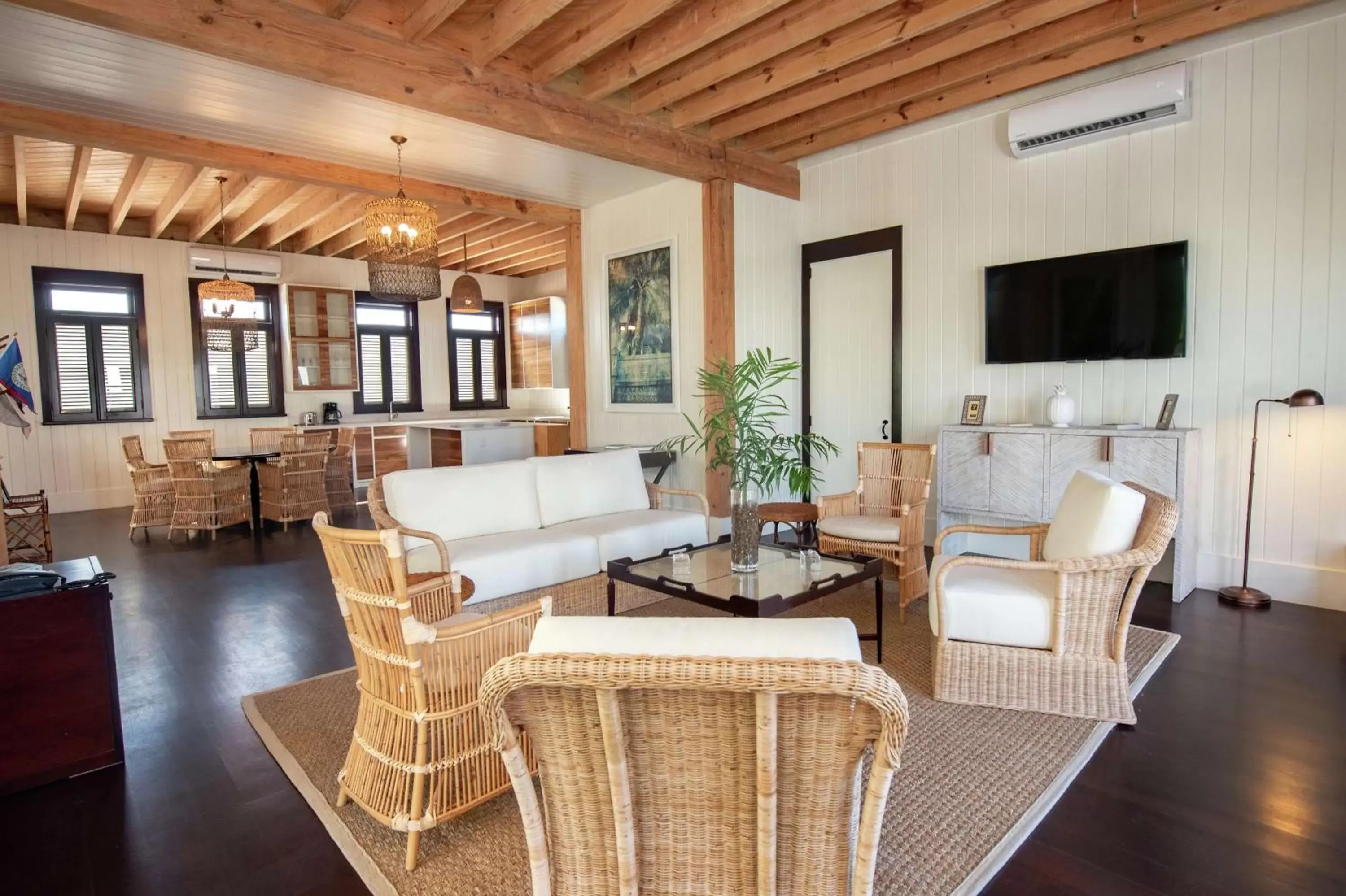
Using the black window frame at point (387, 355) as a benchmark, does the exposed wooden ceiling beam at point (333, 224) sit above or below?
above

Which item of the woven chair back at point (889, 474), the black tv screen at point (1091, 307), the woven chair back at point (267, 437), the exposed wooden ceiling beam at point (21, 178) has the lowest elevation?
the woven chair back at point (889, 474)

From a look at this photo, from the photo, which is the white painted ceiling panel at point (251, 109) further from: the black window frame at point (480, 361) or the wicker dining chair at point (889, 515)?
the black window frame at point (480, 361)

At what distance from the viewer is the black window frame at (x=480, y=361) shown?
10.7 meters

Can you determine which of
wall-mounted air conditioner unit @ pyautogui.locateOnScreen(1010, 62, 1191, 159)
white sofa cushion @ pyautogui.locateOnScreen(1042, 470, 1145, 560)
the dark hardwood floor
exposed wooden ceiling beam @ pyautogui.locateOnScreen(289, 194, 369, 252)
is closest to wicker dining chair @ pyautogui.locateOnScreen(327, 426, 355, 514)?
exposed wooden ceiling beam @ pyautogui.locateOnScreen(289, 194, 369, 252)

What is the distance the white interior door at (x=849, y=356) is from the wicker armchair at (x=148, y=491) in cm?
583

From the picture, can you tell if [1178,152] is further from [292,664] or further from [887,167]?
[292,664]

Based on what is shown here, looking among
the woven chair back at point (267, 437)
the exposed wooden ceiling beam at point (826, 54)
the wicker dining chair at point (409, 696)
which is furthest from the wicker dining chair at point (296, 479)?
the wicker dining chair at point (409, 696)

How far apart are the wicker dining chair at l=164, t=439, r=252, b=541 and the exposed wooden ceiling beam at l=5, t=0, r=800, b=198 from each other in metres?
2.75

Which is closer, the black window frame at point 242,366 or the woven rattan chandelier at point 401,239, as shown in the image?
the woven rattan chandelier at point 401,239

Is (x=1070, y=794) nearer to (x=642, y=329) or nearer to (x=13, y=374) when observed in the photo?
(x=13, y=374)

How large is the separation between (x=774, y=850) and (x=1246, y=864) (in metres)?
1.54

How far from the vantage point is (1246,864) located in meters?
1.91

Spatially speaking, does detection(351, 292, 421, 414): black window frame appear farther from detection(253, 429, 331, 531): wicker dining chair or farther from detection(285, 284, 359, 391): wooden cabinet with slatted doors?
detection(253, 429, 331, 531): wicker dining chair

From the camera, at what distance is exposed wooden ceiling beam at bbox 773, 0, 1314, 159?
3.80 metres
